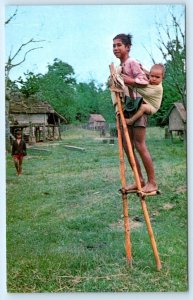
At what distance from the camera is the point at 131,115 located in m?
2.43

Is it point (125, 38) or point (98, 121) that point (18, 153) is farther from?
point (125, 38)

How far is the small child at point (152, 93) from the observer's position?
95.1 inches

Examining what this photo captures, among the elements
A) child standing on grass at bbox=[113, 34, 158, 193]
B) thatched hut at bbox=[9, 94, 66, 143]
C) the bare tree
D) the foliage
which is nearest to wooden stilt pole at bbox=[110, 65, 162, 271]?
child standing on grass at bbox=[113, 34, 158, 193]

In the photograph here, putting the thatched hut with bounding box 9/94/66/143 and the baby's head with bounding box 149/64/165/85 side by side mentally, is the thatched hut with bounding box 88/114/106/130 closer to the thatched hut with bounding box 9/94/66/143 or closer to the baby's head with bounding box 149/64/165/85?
the thatched hut with bounding box 9/94/66/143

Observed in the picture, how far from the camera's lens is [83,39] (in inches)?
95.3

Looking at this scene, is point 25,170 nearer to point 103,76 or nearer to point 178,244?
point 103,76

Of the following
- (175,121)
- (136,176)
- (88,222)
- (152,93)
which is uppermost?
(152,93)

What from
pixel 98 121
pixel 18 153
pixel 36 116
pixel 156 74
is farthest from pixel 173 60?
pixel 18 153

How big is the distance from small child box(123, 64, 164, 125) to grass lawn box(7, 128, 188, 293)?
0.30 ft

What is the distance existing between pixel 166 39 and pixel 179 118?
34 centimetres

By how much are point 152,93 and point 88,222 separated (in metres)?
0.62

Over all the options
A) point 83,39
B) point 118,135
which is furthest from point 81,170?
point 83,39

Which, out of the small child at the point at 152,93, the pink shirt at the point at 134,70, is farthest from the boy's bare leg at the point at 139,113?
the pink shirt at the point at 134,70

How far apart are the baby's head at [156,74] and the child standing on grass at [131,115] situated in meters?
0.02
